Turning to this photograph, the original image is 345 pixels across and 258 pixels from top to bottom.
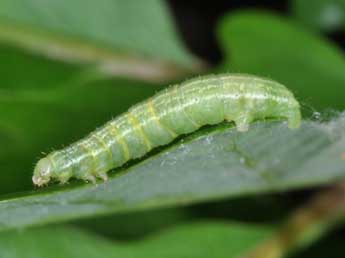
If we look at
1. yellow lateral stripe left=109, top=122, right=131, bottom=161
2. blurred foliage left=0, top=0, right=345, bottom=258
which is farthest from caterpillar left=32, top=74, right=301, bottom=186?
blurred foliage left=0, top=0, right=345, bottom=258

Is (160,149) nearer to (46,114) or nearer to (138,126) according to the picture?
(138,126)

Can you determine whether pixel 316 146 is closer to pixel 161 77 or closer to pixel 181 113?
pixel 181 113

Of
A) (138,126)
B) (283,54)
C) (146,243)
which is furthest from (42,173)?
(283,54)

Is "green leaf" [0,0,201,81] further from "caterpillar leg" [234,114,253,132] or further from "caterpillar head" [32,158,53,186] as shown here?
"caterpillar leg" [234,114,253,132]

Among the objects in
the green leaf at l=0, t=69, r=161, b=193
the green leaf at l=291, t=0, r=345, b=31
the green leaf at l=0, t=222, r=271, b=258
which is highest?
the green leaf at l=291, t=0, r=345, b=31

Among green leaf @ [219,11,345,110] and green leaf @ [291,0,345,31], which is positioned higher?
green leaf @ [291,0,345,31]

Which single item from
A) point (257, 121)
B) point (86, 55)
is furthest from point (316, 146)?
point (86, 55)
